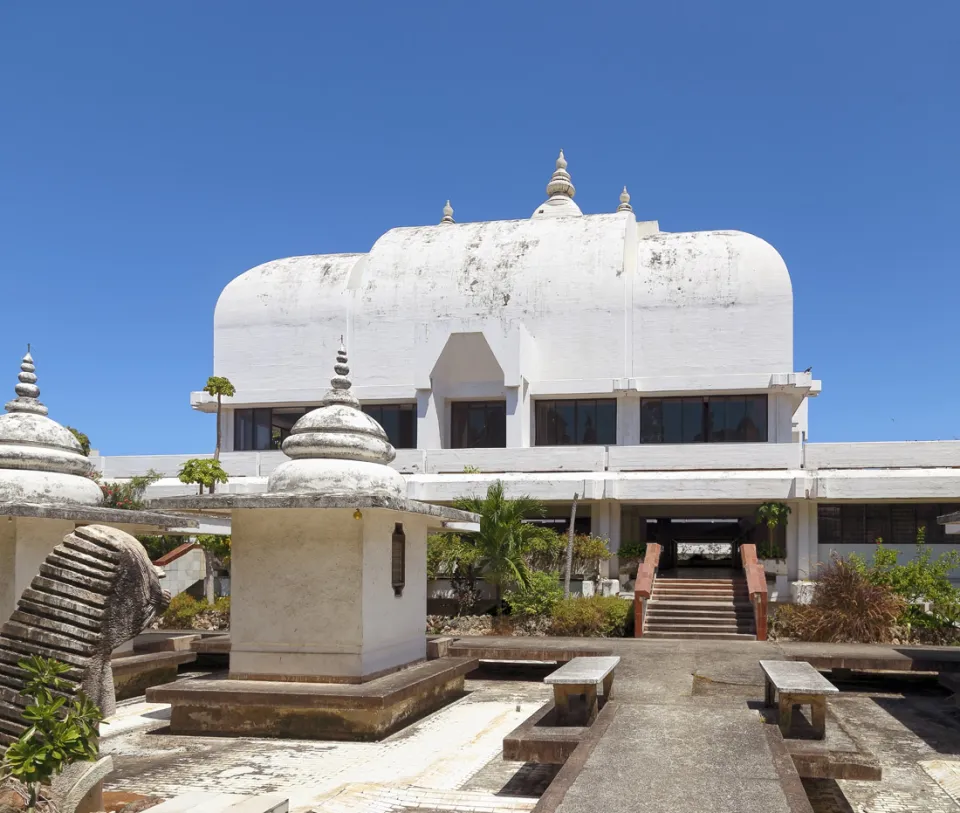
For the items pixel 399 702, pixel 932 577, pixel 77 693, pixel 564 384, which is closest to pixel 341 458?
pixel 399 702

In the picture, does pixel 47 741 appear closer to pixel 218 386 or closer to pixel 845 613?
pixel 845 613

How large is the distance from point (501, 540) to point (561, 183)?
17.3m

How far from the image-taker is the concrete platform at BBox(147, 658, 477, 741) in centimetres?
1115

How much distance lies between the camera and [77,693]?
7.50 meters

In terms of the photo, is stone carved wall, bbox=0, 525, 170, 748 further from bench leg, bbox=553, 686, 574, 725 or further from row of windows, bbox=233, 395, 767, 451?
row of windows, bbox=233, 395, 767, 451

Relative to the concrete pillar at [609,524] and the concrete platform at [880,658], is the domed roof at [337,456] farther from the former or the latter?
the concrete pillar at [609,524]

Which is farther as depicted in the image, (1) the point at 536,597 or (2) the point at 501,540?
(2) the point at 501,540

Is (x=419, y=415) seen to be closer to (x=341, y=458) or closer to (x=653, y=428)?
(x=653, y=428)

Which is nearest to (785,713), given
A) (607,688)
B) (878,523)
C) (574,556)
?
(607,688)

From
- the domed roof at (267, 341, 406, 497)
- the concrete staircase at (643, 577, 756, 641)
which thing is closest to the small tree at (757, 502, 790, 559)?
the concrete staircase at (643, 577, 756, 641)

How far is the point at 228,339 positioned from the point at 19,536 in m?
16.5

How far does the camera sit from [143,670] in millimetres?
14734

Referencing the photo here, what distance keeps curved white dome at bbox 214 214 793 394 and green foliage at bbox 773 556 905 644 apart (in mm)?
8166

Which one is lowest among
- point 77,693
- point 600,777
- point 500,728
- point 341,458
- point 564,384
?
point 500,728
